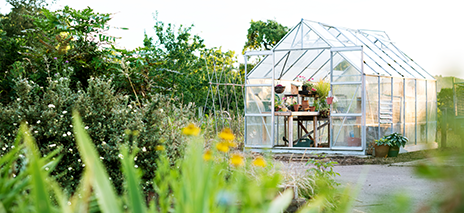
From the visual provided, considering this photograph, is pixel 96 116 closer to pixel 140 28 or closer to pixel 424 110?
pixel 140 28

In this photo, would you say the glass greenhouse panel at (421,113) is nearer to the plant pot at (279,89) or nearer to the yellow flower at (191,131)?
the plant pot at (279,89)

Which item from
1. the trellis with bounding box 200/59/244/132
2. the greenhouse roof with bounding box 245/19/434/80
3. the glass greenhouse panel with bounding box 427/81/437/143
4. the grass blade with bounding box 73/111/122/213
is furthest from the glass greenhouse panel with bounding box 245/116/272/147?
the grass blade with bounding box 73/111/122/213

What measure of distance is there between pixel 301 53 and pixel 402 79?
8.94 feet

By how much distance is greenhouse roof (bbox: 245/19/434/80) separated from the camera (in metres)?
9.85

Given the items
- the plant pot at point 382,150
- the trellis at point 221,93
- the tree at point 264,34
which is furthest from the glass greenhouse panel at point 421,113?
the tree at point 264,34

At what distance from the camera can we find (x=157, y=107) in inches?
134

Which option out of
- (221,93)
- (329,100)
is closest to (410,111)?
(329,100)

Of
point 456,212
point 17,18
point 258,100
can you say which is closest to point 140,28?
point 258,100

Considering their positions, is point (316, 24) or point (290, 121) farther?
point (316, 24)

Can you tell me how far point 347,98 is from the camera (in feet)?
30.9

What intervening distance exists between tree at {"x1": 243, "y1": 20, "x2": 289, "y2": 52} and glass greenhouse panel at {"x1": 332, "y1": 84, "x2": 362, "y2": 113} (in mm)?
8736

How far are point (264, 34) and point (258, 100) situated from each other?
8228 millimetres

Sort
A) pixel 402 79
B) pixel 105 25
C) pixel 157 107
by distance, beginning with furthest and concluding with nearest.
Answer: pixel 402 79 < pixel 105 25 < pixel 157 107

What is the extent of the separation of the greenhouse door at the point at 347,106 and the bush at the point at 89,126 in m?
6.60
